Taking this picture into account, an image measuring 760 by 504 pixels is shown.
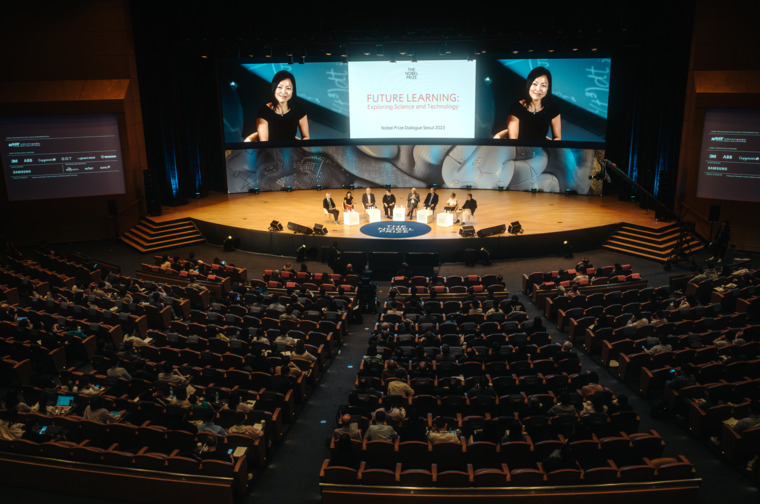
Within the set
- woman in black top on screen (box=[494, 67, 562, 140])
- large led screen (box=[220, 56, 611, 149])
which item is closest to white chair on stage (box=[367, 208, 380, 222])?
large led screen (box=[220, 56, 611, 149])

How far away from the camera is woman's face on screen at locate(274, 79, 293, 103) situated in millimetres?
24141

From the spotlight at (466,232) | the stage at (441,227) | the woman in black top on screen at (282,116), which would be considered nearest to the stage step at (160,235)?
the stage at (441,227)

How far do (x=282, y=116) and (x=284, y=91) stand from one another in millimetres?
978

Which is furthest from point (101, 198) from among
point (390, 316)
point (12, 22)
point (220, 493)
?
point (220, 493)

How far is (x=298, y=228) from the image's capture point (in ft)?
63.4

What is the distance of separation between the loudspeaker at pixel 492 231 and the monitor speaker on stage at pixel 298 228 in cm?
520

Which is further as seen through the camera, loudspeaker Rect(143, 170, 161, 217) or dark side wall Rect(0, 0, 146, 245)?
loudspeaker Rect(143, 170, 161, 217)

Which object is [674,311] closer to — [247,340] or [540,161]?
[247,340]

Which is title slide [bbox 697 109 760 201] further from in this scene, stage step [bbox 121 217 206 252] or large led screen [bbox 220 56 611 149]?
stage step [bbox 121 217 206 252]

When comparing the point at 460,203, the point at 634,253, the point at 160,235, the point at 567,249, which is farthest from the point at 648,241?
the point at 160,235

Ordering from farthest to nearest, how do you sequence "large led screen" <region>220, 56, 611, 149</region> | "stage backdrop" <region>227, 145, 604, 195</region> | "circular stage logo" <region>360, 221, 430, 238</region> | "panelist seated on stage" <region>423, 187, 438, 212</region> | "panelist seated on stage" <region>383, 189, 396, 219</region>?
1. "stage backdrop" <region>227, 145, 604, 195</region>
2. "large led screen" <region>220, 56, 611, 149</region>
3. "panelist seated on stage" <region>383, 189, 396, 219</region>
4. "panelist seated on stage" <region>423, 187, 438, 212</region>
5. "circular stage logo" <region>360, 221, 430, 238</region>

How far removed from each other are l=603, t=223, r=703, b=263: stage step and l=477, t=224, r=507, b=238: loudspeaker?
3.62m

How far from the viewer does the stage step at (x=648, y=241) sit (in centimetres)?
1859

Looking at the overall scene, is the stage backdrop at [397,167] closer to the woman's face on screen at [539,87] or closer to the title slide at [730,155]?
the woman's face on screen at [539,87]
